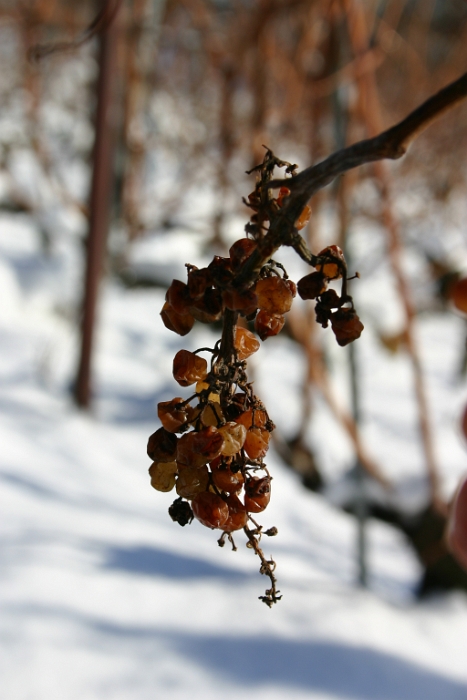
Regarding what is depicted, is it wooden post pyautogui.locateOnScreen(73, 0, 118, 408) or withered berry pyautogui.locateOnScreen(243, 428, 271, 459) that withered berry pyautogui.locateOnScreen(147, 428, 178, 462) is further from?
wooden post pyautogui.locateOnScreen(73, 0, 118, 408)

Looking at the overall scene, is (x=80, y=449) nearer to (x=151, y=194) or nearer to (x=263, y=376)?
(x=263, y=376)

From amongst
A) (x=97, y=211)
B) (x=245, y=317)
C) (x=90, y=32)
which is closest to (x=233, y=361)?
(x=245, y=317)

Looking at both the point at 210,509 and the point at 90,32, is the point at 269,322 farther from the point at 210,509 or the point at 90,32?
the point at 90,32

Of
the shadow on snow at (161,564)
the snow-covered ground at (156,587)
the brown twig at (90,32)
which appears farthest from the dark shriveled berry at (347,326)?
the shadow on snow at (161,564)

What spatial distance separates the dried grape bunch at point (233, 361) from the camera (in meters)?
0.22

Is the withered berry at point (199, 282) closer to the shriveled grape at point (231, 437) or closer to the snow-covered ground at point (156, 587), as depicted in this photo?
the shriveled grape at point (231, 437)

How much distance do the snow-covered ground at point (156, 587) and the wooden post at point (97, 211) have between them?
128 mm

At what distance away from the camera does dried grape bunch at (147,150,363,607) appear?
218 mm

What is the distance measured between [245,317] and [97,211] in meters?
1.59

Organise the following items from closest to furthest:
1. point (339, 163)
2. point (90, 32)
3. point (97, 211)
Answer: point (339, 163) → point (90, 32) → point (97, 211)

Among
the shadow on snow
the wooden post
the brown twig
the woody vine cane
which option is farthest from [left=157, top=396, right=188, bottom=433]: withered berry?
the wooden post

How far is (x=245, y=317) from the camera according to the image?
0.73 ft

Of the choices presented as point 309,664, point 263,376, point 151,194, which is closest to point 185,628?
point 309,664

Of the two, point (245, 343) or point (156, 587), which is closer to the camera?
point (245, 343)
